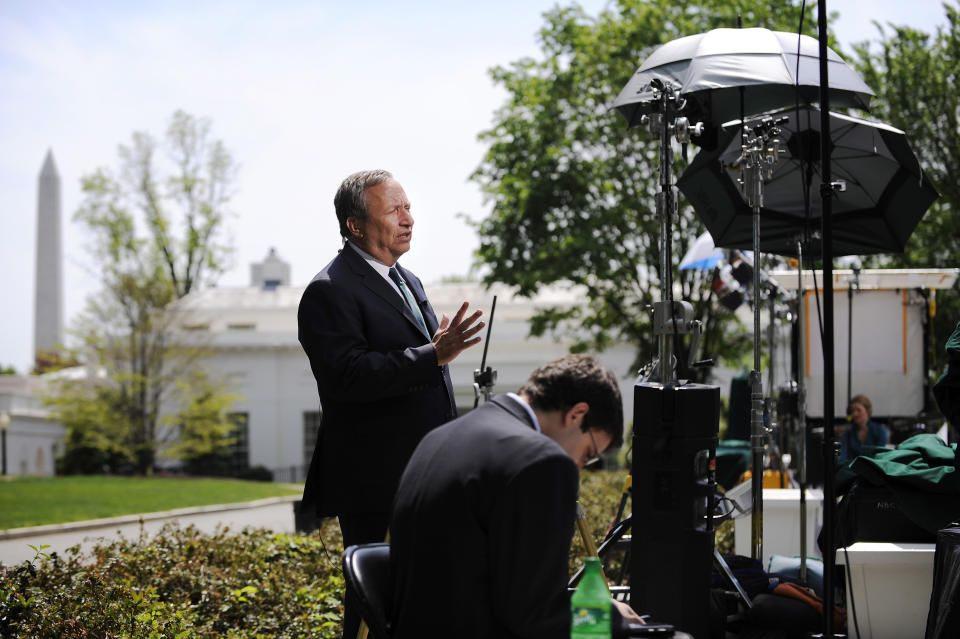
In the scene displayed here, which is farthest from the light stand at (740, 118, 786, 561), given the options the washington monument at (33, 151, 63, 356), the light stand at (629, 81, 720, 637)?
the washington monument at (33, 151, 63, 356)

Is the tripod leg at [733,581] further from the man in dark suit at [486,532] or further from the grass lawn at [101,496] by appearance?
the grass lawn at [101,496]

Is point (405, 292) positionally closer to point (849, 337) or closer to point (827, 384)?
point (827, 384)

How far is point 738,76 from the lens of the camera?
18.6 ft

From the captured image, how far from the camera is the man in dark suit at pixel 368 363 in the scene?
384 cm

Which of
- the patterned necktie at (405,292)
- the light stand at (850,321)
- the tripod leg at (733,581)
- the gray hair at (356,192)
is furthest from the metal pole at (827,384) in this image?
the light stand at (850,321)

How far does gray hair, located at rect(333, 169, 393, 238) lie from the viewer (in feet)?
13.4

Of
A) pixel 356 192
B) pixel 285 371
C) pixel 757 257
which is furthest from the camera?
pixel 285 371

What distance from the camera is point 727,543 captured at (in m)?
8.37

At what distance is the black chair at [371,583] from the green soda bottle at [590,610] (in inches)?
21.0

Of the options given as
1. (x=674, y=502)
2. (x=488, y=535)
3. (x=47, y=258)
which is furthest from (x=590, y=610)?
(x=47, y=258)

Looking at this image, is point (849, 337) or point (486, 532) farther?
point (849, 337)

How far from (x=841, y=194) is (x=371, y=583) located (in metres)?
5.10

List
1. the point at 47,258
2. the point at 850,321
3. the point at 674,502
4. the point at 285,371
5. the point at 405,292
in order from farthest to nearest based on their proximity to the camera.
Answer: the point at 47,258 < the point at 285,371 < the point at 850,321 < the point at 405,292 < the point at 674,502

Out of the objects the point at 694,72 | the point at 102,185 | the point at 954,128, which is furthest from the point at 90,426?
the point at 694,72
